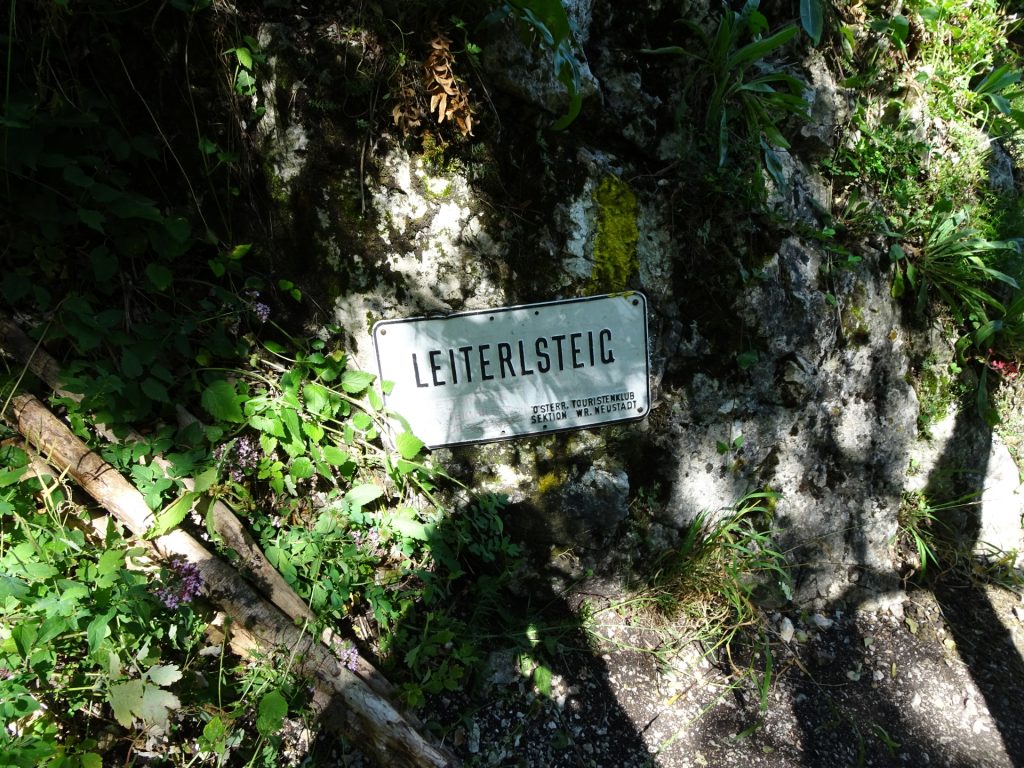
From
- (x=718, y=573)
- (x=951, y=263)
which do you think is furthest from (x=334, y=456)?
(x=951, y=263)

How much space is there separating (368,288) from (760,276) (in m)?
1.63

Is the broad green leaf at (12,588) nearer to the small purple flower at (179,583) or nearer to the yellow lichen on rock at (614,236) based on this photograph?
the small purple flower at (179,583)

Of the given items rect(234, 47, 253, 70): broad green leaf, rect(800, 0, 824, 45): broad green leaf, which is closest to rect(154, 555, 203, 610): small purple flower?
rect(234, 47, 253, 70): broad green leaf

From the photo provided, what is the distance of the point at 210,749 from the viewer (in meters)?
1.69

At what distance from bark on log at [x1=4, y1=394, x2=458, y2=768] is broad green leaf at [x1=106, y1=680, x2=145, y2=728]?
1.01 feet

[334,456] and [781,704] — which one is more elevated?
[334,456]

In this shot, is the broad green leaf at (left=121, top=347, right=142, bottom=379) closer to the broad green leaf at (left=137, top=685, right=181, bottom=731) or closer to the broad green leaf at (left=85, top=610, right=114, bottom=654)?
the broad green leaf at (left=85, top=610, right=114, bottom=654)

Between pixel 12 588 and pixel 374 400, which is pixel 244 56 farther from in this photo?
pixel 12 588

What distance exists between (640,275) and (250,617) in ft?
6.08

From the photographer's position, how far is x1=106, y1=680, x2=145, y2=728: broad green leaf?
5.03 ft

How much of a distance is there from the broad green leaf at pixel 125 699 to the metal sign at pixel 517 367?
1.12m

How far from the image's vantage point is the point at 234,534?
1.91m

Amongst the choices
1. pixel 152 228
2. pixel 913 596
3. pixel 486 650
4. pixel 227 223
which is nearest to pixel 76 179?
pixel 152 228

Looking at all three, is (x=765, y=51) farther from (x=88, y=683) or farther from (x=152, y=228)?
(x=88, y=683)
